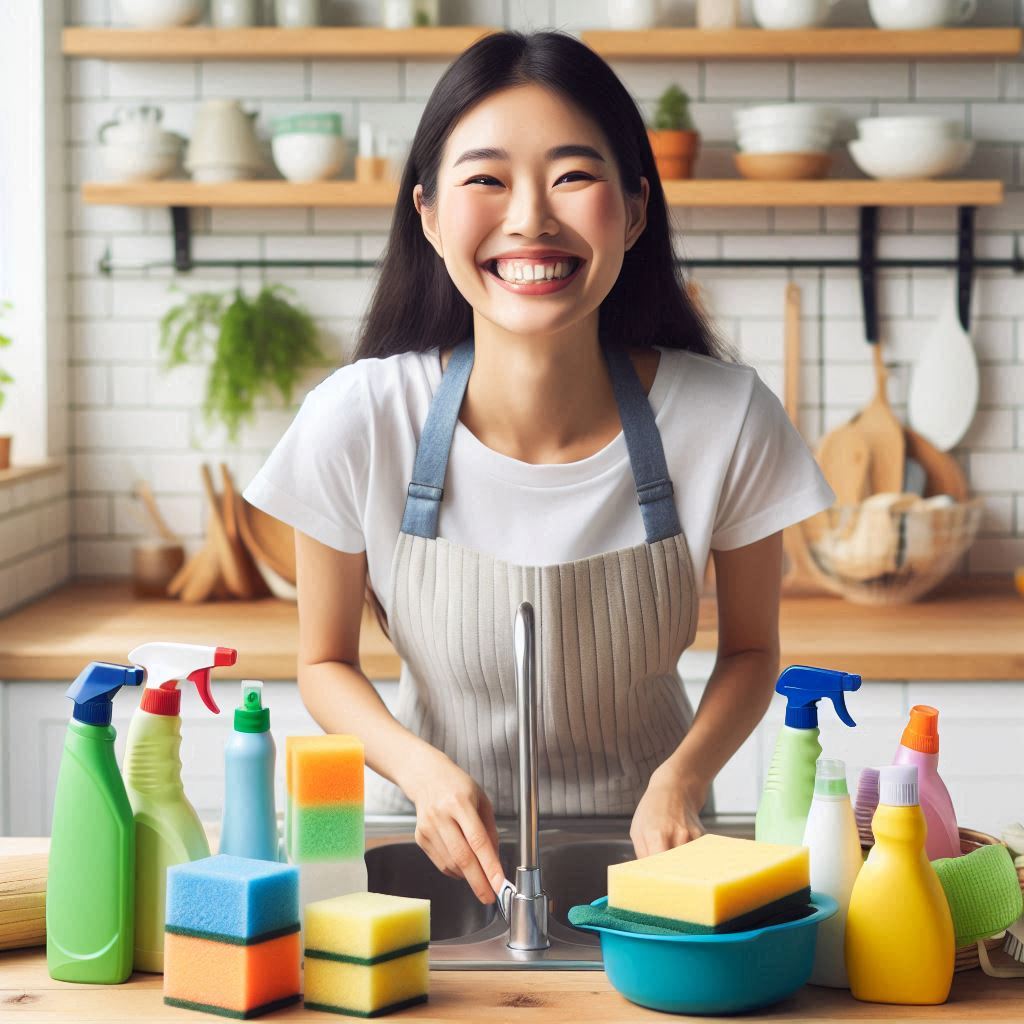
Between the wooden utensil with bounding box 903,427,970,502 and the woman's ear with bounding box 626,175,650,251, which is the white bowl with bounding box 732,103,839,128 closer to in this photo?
the wooden utensil with bounding box 903,427,970,502

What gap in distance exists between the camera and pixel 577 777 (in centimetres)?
181

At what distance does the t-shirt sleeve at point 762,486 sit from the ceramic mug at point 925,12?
5.87 ft

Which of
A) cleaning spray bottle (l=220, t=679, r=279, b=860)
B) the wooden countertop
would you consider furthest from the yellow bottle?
the wooden countertop

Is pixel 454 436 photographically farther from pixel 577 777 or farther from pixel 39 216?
pixel 39 216

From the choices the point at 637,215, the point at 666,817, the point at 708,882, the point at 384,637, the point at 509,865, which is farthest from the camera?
the point at 384,637

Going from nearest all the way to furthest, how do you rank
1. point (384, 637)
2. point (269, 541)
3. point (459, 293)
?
point (459, 293), point (384, 637), point (269, 541)

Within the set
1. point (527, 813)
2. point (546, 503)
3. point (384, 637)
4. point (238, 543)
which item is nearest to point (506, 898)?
point (527, 813)

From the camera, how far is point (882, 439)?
339cm

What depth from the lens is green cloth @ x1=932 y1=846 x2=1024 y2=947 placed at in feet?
3.90

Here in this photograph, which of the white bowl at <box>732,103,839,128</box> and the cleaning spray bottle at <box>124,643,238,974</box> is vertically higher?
the white bowl at <box>732,103,839,128</box>

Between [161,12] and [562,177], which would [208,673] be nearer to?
[562,177]

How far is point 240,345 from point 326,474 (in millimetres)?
1748

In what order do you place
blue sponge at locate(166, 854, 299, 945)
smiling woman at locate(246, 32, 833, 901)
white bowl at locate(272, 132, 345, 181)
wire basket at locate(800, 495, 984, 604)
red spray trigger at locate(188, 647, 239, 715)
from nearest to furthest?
blue sponge at locate(166, 854, 299, 945) → red spray trigger at locate(188, 647, 239, 715) → smiling woman at locate(246, 32, 833, 901) → wire basket at locate(800, 495, 984, 604) → white bowl at locate(272, 132, 345, 181)

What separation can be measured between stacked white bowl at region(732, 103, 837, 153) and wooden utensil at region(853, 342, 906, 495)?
0.55 m
